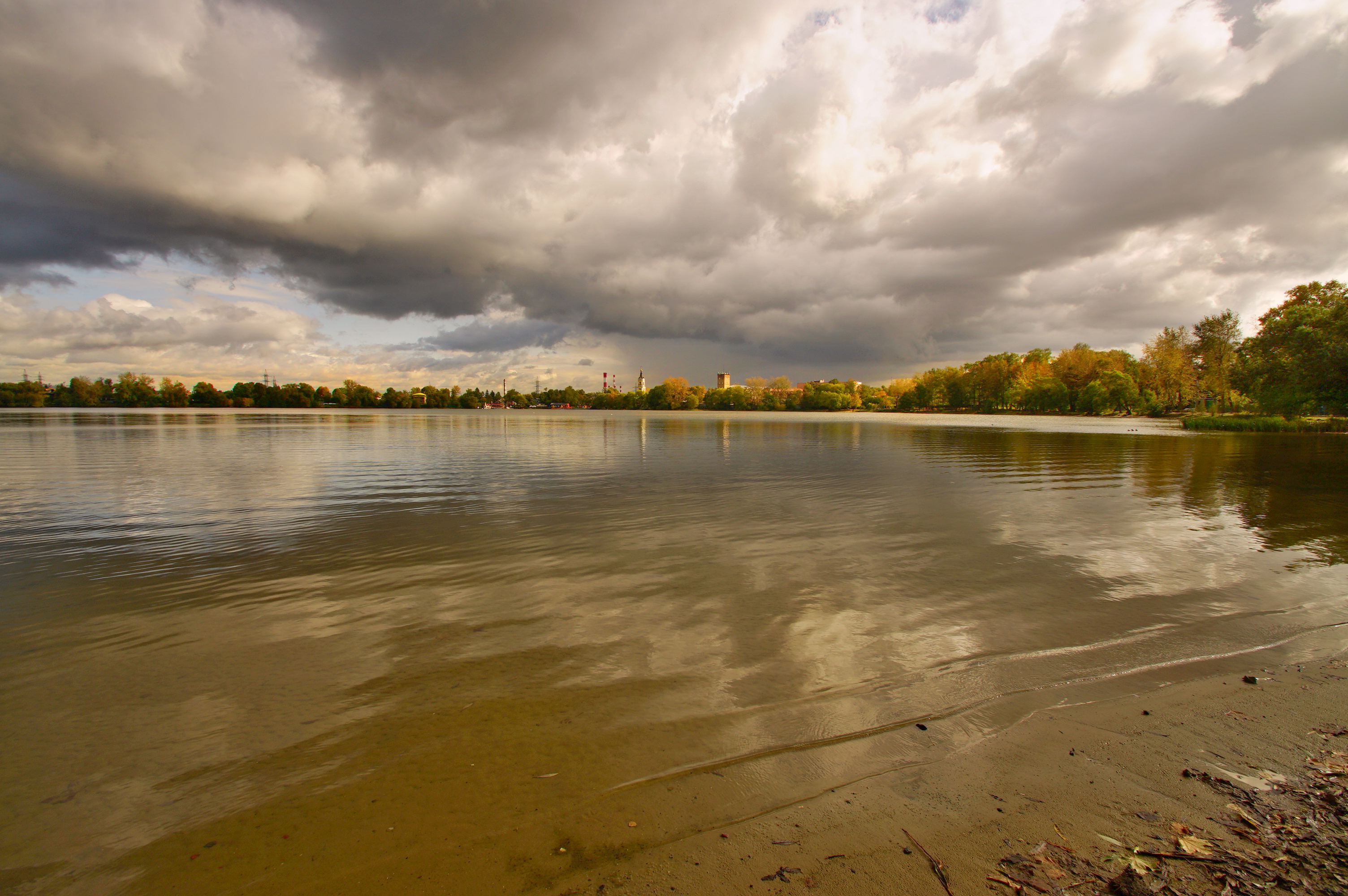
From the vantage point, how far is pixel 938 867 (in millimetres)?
3920

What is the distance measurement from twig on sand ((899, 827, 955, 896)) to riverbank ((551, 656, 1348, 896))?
0.07 ft

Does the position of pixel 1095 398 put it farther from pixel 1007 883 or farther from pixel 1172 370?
pixel 1007 883

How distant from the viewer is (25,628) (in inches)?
→ 347

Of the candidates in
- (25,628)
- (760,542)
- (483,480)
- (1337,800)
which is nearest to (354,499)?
(483,480)

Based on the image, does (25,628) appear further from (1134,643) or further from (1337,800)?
(1134,643)

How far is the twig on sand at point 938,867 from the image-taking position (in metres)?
3.75

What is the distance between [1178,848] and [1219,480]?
30.9 metres

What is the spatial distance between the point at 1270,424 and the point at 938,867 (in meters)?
93.4

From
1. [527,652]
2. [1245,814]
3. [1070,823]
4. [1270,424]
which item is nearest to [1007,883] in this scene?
[1070,823]

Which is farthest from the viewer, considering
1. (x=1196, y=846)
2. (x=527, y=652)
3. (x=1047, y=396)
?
(x=1047, y=396)

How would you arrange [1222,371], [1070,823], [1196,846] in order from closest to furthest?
[1196,846] → [1070,823] → [1222,371]

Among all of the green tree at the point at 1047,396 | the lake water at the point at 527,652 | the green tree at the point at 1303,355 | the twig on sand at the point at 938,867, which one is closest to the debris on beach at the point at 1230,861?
the twig on sand at the point at 938,867

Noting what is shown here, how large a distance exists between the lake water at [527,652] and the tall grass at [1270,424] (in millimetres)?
66118

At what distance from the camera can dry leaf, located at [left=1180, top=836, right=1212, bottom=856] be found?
3982mm
